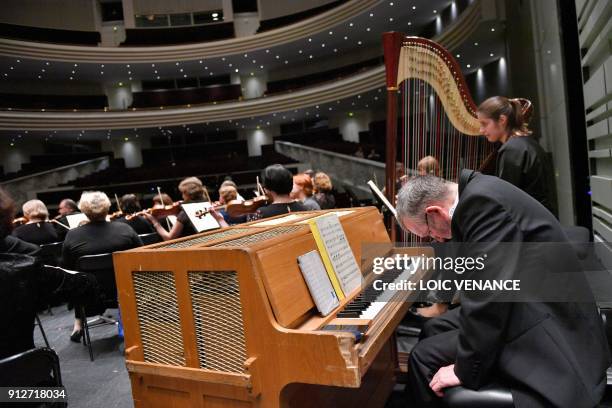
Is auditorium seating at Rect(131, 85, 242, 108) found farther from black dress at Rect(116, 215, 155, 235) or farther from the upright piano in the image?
the upright piano

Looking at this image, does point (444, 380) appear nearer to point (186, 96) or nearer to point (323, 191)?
point (323, 191)

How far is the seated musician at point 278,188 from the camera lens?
325cm

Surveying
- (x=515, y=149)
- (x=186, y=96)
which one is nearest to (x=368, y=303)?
→ (x=515, y=149)

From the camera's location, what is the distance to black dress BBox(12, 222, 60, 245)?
16.9ft

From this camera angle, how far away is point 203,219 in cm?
426

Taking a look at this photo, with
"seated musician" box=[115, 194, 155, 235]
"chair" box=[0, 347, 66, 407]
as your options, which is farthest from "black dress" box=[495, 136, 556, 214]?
"seated musician" box=[115, 194, 155, 235]

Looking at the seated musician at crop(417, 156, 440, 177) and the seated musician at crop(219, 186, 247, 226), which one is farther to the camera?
the seated musician at crop(219, 186, 247, 226)

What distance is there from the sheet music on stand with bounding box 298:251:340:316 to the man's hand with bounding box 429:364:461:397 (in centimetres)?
48

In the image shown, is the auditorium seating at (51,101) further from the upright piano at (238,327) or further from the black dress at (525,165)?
the black dress at (525,165)

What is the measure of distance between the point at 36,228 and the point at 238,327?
15.3 ft

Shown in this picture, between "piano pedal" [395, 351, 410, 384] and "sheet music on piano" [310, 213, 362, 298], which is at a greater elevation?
"sheet music on piano" [310, 213, 362, 298]

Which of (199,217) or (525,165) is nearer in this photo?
(525,165)

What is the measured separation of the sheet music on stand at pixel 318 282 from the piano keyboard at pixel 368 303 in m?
0.06

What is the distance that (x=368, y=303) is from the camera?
1978mm
